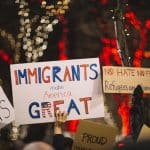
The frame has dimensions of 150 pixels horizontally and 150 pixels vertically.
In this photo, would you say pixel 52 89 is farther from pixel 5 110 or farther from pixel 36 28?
pixel 36 28

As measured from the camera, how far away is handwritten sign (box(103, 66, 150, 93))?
377 centimetres

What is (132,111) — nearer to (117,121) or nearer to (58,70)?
(117,121)

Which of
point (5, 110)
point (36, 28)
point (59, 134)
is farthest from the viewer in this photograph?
point (36, 28)

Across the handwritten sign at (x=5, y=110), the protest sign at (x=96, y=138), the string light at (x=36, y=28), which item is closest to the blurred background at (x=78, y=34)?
the string light at (x=36, y=28)

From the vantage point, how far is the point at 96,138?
3.40m

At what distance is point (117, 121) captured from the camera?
395 cm

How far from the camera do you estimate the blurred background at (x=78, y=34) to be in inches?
151

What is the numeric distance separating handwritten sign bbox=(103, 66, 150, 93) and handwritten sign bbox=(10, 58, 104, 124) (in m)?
0.09

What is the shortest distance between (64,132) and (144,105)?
2.37 ft

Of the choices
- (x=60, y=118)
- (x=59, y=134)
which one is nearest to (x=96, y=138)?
(x=59, y=134)

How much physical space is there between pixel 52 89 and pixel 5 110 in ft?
1.38

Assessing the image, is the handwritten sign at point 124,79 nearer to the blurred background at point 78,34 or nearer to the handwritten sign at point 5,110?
the blurred background at point 78,34

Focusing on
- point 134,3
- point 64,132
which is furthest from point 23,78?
point 134,3

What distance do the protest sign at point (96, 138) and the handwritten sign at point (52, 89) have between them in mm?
377
